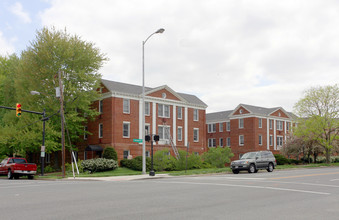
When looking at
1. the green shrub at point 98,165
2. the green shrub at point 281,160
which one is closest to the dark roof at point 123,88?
the green shrub at point 98,165

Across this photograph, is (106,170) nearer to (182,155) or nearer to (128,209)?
(182,155)

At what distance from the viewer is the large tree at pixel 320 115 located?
49.2 meters

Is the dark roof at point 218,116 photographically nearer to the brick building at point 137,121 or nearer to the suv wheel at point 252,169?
the brick building at point 137,121

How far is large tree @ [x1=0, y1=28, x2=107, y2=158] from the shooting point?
39.4 meters

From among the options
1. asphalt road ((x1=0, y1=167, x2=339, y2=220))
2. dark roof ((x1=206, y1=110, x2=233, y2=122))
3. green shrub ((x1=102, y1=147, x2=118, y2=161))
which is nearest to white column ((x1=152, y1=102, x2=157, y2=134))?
green shrub ((x1=102, y1=147, x2=118, y2=161))

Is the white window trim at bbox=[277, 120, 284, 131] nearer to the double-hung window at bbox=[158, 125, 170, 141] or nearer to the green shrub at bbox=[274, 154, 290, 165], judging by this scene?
the green shrub at bbox=[274, 154, 290, 165]

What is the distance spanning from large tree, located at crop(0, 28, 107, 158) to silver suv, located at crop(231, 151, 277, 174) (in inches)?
753

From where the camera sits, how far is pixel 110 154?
4159cm

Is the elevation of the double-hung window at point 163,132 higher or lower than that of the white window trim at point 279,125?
lower

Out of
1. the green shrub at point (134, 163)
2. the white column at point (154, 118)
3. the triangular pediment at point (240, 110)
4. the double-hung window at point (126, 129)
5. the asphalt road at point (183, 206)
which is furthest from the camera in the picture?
the triangular pediment at point (240, 110)

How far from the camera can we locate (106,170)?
39.6 m

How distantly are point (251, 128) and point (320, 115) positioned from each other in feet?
51.7

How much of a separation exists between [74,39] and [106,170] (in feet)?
49.4

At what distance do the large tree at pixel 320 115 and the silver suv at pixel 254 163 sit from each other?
2169cm
